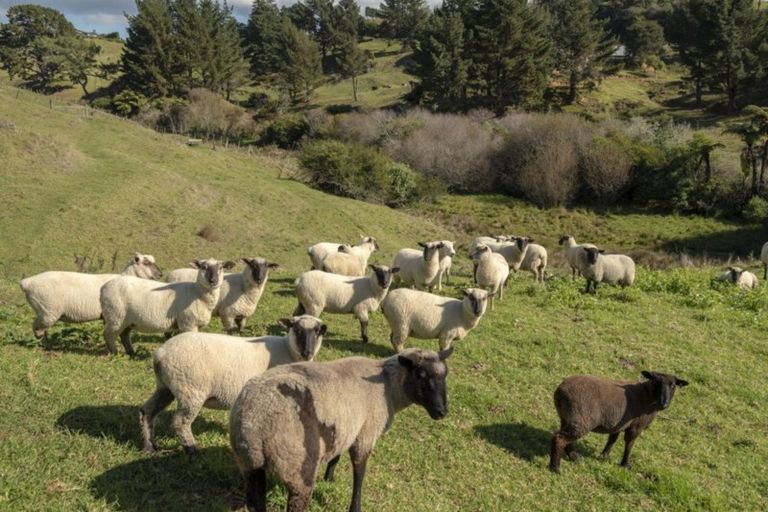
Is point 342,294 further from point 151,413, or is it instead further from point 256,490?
point 256,490

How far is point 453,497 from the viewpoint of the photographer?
6.64 m

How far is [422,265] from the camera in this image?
1591 centimetres

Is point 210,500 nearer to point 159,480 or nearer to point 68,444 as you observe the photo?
point 159,480

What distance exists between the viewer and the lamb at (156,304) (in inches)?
364

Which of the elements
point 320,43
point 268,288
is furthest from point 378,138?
point 320,43

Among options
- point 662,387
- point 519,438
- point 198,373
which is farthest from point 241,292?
point 662,387

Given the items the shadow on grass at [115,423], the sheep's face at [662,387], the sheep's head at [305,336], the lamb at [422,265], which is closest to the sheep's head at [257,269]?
the sheep's head at [305,336]

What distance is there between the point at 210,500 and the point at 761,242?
140 feet

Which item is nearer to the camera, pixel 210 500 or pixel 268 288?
pixel 210 500

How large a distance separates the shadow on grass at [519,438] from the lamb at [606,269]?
1048cm

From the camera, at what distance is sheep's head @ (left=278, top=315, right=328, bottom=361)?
276 inches

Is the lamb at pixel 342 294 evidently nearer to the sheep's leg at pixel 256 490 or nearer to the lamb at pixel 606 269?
the sheep's leg at pixel 256 490

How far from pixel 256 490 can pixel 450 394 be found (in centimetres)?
509

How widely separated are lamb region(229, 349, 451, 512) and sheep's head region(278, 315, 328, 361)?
3.68ft
